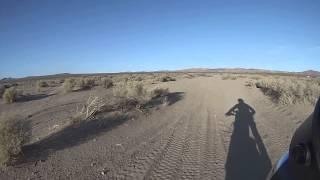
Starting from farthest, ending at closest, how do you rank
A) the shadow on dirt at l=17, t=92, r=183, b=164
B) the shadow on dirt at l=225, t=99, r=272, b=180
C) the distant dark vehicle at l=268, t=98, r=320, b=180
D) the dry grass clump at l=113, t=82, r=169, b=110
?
the dry grass clump at l=113, t=82, r=169, b=110 < the shadow on dirt at l=17, t=92, r=183, b=164 < the shadow on dirt at l=225, t=99, r=272, b=180 < the distant dark vehicle at l=268, t=98, r=320, b=180

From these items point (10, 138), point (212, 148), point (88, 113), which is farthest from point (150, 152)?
point (88, 113)

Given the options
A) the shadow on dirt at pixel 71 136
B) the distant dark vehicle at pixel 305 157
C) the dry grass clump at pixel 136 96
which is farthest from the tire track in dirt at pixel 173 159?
the dry grass clump at pixel 136 96

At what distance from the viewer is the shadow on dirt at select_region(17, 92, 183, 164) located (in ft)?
29.9

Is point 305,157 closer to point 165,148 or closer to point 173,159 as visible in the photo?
point 173,159

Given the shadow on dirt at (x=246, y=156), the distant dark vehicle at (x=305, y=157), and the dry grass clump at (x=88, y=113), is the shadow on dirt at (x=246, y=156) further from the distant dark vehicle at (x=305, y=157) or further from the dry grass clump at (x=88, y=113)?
the dry grass clump at (x=88, y=113)

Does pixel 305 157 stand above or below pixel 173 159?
above

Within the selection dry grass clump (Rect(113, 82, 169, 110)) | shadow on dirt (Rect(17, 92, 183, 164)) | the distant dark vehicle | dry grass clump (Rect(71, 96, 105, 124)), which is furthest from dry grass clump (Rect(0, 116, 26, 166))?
the distant dark vehicle

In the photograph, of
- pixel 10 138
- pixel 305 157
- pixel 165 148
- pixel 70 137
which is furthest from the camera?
pixel 70 137

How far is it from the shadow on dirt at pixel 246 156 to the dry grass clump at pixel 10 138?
16.2 ft

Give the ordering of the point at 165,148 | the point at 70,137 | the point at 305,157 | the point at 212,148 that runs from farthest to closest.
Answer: the point at 70,137, the point at 165,148, the point at 212,148, the point at 305,157

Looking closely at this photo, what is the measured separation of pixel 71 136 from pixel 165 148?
10.4 feet

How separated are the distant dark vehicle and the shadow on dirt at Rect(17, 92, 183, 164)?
23.2 ft

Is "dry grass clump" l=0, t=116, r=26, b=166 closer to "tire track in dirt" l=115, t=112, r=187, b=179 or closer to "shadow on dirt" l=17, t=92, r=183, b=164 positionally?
"shadow on dirt" l=17, t=92, r=183, b=164

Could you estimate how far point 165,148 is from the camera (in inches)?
376
